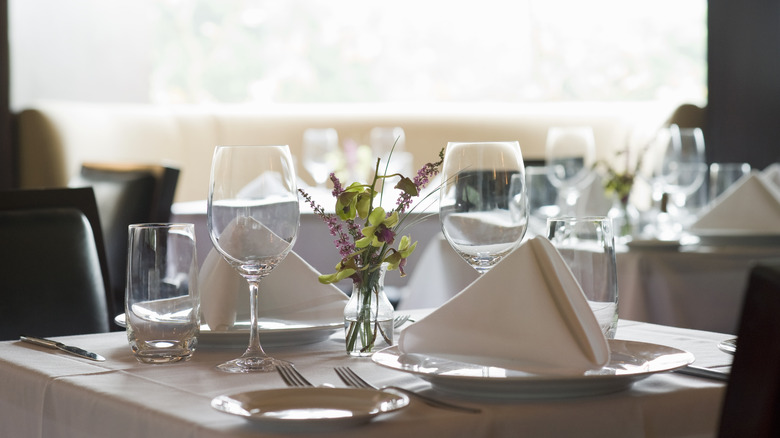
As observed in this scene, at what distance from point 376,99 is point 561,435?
20.6ft

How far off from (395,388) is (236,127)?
4.51 m

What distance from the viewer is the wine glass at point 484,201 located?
3.56ft

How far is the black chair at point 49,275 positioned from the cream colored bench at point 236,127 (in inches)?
117

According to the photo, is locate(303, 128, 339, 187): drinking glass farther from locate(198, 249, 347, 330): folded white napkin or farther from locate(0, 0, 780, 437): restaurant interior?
locate(198, 249, 347, 330): folded white napkin

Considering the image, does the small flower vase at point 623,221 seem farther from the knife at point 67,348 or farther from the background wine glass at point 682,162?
the knife at point 67,348

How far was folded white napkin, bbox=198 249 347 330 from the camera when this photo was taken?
1.17 m

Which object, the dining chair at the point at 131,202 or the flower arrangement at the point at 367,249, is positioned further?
the dining chair at the point at 131,202

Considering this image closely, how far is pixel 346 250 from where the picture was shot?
1.06m

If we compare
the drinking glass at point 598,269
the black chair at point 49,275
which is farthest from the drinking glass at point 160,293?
the black chair at point 49,275

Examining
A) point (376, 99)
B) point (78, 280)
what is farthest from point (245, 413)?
point (376, 99)

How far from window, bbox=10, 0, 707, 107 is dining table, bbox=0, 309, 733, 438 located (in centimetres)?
574

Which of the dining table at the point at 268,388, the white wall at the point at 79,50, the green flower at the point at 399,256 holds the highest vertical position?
the white wall at the point at 79,50

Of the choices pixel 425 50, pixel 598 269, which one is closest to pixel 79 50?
pixel 425 50

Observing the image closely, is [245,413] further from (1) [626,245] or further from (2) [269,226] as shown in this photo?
(1) [626,245]
